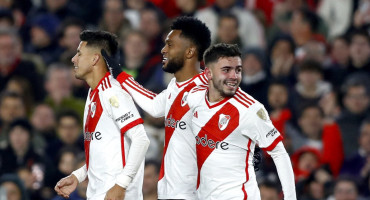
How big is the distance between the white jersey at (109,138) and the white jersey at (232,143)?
1.77ft

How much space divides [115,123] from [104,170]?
38 centimetres

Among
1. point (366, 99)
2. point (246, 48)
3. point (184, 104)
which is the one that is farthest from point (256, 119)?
point (246, 48)

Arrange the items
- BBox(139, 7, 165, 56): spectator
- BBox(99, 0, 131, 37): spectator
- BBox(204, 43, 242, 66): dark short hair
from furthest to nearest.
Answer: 1. BBox(99, 0, 131, 37): spectator
2. BBox(139, 7, 165, 56): spectator
3. BBox(204, 43, 242, 66): dark short hair

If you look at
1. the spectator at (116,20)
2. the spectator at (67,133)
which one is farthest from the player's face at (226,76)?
the spectator at (116,20)

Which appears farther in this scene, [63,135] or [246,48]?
[246,48]

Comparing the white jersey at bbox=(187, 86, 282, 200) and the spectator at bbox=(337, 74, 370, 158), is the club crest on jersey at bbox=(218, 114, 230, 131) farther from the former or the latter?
the spectator at bbox=(337, 74, 370, 158)

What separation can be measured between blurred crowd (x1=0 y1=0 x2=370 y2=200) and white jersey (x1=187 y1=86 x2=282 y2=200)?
3.05 meters

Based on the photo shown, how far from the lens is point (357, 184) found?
11.7m

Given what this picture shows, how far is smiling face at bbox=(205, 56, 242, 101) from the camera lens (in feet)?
27.3

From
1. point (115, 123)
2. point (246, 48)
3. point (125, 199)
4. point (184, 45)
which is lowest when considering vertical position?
point (125, 199)

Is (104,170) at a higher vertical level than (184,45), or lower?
lower

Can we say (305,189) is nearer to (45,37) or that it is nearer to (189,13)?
(189,13)

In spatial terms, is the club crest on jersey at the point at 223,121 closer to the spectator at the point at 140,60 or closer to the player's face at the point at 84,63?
the player's face at the point at 84,63

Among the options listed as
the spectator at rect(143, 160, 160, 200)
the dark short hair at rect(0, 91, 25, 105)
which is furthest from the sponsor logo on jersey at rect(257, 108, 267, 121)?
the dark short hair at rect(0, 91, 25, 105)
